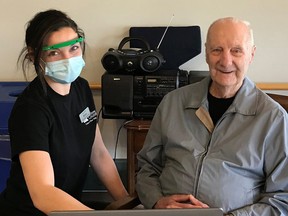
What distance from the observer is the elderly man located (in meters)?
1.47

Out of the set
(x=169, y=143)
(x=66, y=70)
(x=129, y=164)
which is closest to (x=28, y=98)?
(x=66, y=70)

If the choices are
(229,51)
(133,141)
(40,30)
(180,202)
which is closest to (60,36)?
(40,30)

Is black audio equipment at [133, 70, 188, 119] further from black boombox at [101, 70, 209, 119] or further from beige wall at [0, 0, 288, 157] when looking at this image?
beige wall at [0, 0, 288, 157]

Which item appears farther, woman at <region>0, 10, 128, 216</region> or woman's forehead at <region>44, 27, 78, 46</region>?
woman's forehead at <region>44, 27, 78, 46</region>

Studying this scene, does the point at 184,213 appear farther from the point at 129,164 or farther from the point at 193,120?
the point at 129,164

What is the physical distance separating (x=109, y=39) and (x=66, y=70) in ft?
4.28

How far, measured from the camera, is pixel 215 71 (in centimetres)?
159

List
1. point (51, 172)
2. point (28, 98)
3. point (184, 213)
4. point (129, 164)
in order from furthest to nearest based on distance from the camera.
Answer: point (129, 164) < point (28, 98) < point (51, 172) < point (184, 213)

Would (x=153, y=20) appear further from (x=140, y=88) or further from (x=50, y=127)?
(x=50, y=127)

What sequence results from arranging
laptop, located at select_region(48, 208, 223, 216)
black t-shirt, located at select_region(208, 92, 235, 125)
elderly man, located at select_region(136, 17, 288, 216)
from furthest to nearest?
black t-shirt, located at select_region(208, 92, 235, 125), elderly man, located at select_region(136, 17, 288, 216), laptop, located at select_region(48, 208, 223, 216)

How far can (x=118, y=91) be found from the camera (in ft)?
8.04

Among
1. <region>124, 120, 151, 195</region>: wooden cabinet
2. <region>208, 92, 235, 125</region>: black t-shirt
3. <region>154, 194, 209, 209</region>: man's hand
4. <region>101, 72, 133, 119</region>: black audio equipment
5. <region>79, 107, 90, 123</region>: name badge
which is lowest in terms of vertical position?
<region>124, 120, 151, 195</region>: wooden cabinet

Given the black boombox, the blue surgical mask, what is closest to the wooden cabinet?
the black boombox

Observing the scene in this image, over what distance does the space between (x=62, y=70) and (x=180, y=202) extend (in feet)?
2.08
